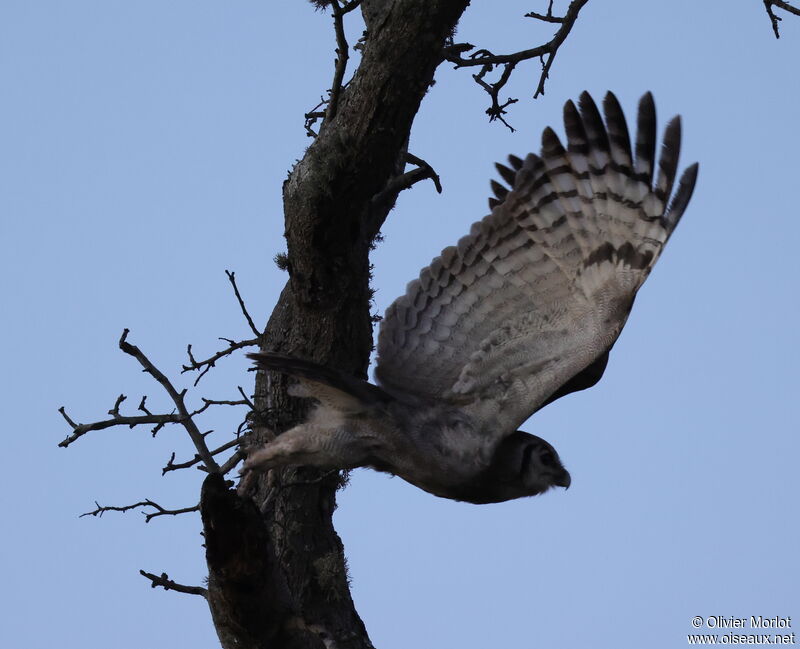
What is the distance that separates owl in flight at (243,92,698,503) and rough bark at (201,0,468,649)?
390 millimetres

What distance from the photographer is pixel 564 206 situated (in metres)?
5.00

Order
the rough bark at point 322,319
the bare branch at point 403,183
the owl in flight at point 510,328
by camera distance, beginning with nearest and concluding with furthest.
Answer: the rough bark at point 322,319 < the owl in flight at point 510,328 < the bare branch at point 403,183

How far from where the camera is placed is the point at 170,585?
428 centimetres

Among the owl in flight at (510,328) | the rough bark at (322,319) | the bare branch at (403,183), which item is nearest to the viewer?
the rough bark at (322,319)

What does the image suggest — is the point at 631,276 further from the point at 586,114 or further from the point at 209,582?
the point at 209,582

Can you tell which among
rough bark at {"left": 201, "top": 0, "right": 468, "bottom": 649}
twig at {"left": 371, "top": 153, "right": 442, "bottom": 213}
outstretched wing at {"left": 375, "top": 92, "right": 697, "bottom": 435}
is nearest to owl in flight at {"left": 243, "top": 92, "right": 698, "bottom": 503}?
outstretched wing at {"left": 375, "top": 92, "right": 697, "bottom": 435}

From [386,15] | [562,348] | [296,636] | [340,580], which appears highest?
[386,15]

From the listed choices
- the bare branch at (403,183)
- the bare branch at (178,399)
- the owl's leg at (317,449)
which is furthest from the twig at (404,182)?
the bare branch at (178,399)

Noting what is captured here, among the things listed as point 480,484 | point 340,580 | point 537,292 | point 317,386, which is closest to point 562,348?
point 537,292

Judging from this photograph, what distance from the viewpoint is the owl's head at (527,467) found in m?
4.72

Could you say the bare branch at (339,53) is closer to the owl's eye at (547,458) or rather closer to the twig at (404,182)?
the twig at (404,182)

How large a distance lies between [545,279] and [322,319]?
1161 millimetres

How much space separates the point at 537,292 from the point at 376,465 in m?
1.05

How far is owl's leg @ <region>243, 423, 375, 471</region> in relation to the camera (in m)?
4.76
